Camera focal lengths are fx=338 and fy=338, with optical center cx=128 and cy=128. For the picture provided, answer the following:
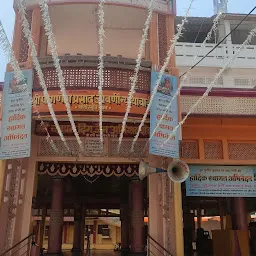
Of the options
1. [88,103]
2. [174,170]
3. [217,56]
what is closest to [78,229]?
[174,170]

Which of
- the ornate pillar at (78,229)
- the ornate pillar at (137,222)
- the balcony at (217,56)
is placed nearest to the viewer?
the ornate pillar at (137,222)

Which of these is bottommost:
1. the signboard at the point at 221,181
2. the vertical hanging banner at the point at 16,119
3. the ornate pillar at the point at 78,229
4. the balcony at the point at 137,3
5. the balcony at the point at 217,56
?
the ornate pillar at the point at 78,229

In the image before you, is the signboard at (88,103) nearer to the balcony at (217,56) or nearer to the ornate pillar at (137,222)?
the ornate pillar at (137,222)

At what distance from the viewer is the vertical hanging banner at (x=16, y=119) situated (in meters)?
7.66

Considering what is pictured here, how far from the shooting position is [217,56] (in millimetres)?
15688

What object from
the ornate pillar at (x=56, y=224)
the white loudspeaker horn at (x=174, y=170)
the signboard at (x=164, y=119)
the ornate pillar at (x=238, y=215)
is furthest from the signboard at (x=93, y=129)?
the ornate pillar at (x=238, y=215)

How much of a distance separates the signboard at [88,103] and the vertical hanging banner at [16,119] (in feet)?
0.90

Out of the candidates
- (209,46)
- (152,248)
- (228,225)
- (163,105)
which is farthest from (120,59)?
(209,46)

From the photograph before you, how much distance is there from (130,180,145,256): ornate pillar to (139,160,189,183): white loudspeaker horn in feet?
8.44

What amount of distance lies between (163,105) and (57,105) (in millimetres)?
2484

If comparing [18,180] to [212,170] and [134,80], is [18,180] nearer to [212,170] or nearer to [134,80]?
[134,80]

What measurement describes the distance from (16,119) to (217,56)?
35.5 ft

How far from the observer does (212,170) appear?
9320 mm

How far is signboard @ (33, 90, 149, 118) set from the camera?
25.6ft
